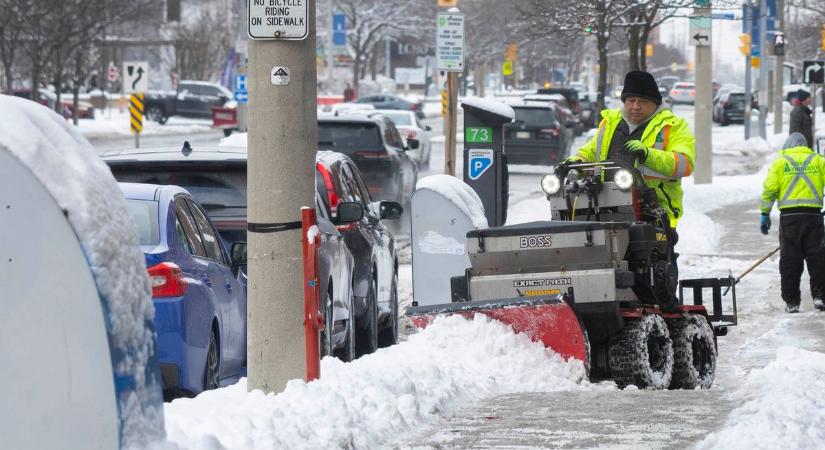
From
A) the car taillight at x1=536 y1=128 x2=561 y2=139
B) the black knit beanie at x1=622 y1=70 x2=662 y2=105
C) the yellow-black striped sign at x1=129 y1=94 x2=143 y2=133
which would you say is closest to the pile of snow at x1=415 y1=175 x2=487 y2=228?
the black knit beanie at x1=622 y1=70 x2=662 y2=105

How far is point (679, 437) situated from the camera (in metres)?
6.25

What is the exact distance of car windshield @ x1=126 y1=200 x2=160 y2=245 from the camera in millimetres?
8086

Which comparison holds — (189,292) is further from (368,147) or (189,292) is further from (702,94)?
(702,94)

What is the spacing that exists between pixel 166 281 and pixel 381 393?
1.42 metres

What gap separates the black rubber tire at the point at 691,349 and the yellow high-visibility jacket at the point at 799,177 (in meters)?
5.55

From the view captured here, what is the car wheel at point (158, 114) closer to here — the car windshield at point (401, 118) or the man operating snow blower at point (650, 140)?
the car windshield at point (401, 118)

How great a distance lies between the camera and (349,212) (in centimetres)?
1053

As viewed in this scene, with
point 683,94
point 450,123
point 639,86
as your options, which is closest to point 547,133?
point 450,123

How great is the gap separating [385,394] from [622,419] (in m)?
1.09

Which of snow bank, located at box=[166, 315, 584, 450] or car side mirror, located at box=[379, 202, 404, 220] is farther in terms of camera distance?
car side mirror, located at box=[379, 202, 404, 220]

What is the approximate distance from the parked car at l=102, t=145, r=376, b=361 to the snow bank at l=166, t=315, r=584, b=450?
5.30ft

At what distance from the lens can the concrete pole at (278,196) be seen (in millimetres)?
6930

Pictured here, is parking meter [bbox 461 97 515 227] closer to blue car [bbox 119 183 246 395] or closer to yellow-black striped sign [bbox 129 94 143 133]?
blue car [bbox 119 183 246 395]

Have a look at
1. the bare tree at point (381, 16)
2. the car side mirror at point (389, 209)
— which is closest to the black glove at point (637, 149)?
the car side mirror at point (389, 209)
